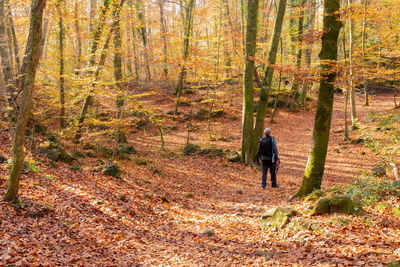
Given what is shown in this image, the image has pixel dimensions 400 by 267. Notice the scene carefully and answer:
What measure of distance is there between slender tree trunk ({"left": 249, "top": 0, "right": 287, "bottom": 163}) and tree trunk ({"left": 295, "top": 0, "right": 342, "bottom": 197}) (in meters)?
4.02

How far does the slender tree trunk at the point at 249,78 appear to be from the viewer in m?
11.2

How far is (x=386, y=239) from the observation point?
12.9ft

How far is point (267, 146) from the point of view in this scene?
29.3 ft

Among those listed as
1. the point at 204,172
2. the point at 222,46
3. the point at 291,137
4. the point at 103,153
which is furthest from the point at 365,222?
the point at 222,46

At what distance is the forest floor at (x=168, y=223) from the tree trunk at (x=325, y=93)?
0.89 m

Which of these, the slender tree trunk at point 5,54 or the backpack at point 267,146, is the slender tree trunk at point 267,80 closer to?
the backpack at point 267,146

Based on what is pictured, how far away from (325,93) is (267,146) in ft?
10.1

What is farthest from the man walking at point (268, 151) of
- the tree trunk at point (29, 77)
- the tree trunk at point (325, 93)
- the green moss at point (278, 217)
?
the tree trunk at point (29, 77)

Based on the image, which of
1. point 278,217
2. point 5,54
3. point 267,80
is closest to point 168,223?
point 278,217

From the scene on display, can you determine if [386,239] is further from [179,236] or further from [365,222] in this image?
[179,236]

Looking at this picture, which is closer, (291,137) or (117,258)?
(117,258)

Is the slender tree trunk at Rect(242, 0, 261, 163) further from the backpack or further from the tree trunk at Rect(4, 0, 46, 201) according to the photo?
the tree trunk at Rect(4, 0, 46, 201)

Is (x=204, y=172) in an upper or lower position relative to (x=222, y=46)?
lower

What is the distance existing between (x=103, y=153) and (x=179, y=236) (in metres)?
6.70
